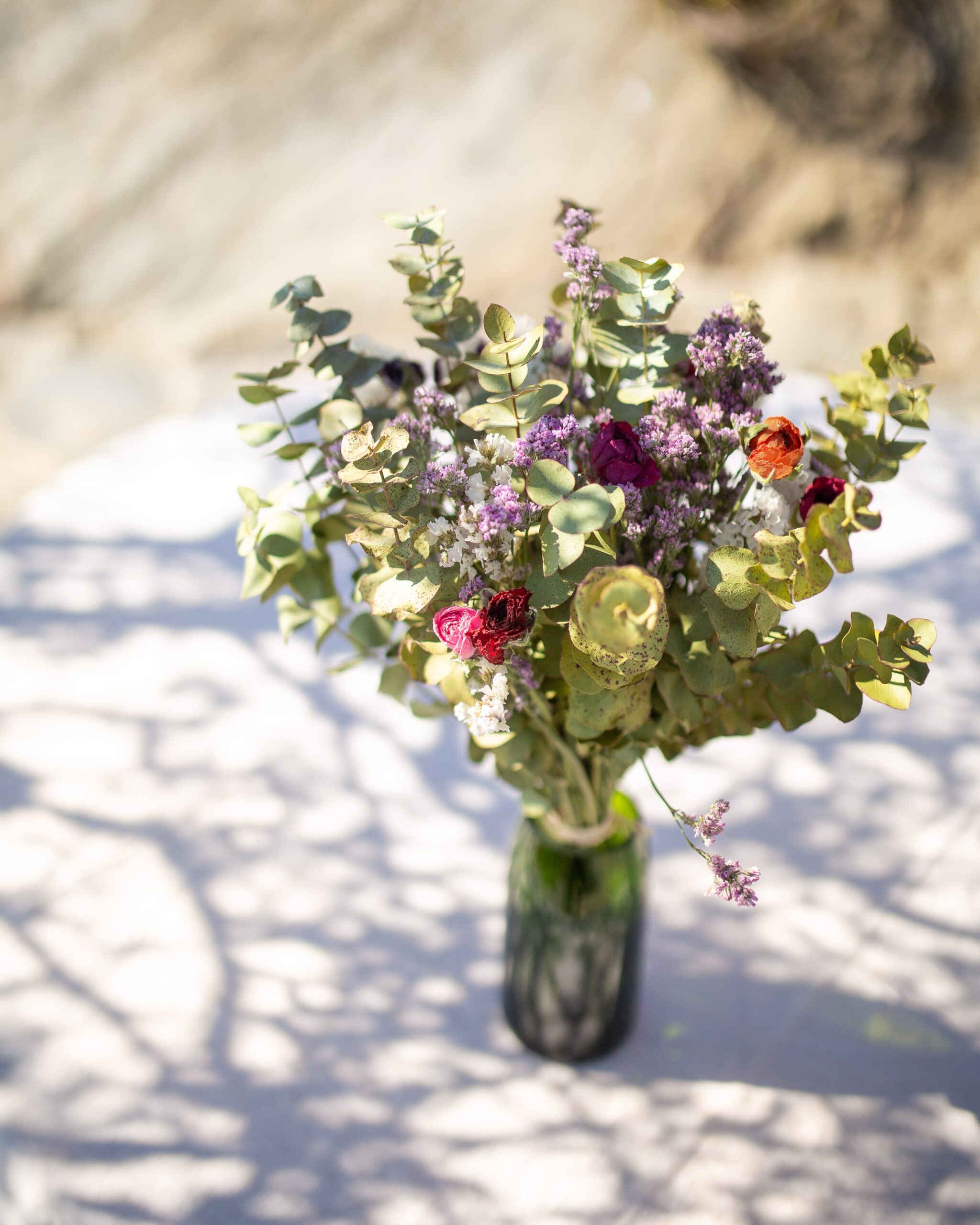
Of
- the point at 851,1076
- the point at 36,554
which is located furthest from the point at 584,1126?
the point at 36,554

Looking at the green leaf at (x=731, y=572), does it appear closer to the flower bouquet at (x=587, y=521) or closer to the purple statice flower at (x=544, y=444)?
the flower bouquet at (x=587, y=521)

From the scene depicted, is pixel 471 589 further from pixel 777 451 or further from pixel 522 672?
pixel 777 451

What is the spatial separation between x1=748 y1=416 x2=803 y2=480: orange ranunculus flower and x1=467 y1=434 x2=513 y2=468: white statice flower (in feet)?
0.49

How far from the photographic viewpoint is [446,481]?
64cm

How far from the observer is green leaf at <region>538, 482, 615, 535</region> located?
60 centimetres

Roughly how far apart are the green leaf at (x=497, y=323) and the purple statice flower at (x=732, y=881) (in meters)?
0.36

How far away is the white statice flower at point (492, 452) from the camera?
2.10ft

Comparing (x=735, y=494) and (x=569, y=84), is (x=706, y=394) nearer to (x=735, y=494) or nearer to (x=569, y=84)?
(x=735, y=494)

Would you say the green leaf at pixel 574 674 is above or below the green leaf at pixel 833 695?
below

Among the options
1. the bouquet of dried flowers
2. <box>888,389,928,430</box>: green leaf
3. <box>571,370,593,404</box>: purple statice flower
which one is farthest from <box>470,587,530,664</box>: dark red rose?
<box>888,389,928,430</box>: green leaf

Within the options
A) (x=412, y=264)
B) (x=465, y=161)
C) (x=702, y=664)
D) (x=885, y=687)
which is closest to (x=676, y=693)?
(x=702, y=664)

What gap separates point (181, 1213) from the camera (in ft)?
2.85

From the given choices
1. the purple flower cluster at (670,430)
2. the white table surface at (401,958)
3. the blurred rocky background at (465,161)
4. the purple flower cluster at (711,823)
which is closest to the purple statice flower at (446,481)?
the purple flower cluster at (670,430)

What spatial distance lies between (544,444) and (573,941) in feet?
1.66
